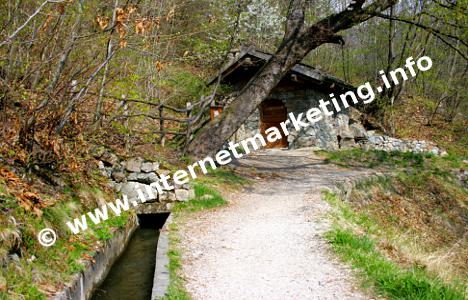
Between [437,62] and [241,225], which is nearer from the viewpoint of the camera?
[241,225]

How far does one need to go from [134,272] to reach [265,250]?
1917mm

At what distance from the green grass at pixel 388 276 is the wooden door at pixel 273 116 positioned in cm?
1205

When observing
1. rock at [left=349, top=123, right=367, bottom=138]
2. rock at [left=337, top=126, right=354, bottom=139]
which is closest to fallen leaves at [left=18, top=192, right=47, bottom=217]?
rock at [left=337, top=126, right=354, bottom=139]

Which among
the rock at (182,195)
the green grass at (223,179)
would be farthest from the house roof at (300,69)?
the rock at (182,195)

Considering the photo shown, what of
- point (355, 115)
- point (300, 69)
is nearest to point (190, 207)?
point (300, 69)

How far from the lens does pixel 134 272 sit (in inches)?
234

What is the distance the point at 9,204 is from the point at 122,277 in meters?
1.93

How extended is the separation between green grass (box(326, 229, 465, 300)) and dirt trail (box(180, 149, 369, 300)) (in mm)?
193

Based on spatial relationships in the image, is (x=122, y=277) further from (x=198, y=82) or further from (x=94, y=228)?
(x=198, y=82)

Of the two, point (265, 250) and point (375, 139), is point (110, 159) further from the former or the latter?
point (375, 139)

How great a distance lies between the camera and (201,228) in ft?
23.4

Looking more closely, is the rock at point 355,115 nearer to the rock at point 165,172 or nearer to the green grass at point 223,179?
the green grass at point 223,179

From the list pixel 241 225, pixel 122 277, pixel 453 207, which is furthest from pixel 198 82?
pixel 122 277

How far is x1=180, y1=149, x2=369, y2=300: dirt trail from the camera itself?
443cm
